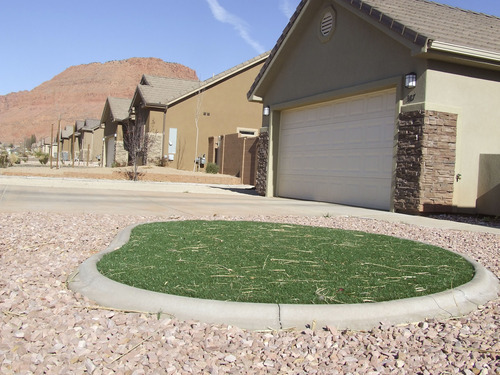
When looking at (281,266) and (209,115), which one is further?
(209,115)

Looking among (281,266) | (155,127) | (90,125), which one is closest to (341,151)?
(281,266)

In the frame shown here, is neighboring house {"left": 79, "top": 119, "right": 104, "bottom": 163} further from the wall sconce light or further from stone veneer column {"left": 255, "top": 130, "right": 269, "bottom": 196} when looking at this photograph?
the wall sconce light

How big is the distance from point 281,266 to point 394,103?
7578 millimetres

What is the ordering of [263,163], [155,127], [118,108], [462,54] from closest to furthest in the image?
[462,54] → [263,163] → [155,127] → [118,108]

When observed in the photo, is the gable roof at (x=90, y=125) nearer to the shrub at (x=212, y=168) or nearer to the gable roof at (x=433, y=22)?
the shrub at (x=212, y=168)

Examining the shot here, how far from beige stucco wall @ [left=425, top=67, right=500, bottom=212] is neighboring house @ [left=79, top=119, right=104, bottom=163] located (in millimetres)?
39513

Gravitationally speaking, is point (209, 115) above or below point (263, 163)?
above

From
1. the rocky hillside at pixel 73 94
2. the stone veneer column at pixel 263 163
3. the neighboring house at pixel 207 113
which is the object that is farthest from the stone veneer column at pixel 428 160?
the rocky hillside at pixel 73 94

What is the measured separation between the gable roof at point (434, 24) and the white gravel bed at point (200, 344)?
7049 mm

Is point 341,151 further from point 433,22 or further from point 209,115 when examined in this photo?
point 209,115

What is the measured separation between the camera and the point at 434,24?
11.0 metres

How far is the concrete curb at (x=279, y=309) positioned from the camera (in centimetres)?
335

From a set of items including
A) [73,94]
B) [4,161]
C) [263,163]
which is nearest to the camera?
[263,163]

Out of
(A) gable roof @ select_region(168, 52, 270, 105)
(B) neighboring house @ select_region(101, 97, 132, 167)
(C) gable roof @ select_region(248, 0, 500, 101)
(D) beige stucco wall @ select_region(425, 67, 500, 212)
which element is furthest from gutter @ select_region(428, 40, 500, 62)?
(B) neighboring house @ select_region(101, 97, 132, 167)
